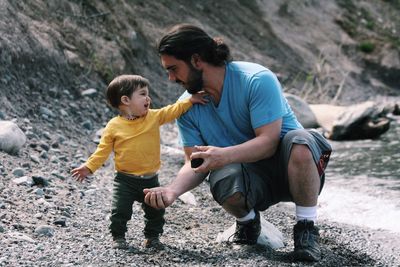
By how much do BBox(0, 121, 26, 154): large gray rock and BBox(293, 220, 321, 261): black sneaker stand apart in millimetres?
2942

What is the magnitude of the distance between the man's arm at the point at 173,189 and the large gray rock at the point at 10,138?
2245mm

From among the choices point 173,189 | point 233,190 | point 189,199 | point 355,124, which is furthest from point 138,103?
point 355,124

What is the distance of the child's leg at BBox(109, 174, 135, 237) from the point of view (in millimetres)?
4453

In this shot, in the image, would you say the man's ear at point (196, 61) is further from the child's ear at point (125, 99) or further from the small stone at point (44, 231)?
the small stone at point (44, 231)

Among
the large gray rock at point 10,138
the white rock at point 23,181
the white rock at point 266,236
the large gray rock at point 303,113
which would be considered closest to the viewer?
the white rock at point 266,236

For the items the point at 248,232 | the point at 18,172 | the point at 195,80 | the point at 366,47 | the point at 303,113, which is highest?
the point at 195,80

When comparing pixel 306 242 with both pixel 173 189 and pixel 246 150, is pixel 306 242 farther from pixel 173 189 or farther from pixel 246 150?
pixel 173 189

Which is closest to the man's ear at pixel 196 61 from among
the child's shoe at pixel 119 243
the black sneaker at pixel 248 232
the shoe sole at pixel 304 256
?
the black sneaker at pixel 248 232

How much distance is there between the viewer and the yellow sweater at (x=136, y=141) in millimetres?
4469

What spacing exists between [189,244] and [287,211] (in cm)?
205

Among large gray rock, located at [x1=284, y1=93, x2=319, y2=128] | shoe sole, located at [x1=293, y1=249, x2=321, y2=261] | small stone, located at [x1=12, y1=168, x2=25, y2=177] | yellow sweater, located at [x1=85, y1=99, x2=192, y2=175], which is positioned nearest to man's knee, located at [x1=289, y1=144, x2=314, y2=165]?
shoe sole, located at [x1=293, y1=249, x2=321, y2=261]

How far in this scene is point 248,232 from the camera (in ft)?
15.1

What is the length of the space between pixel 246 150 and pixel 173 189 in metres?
0.50

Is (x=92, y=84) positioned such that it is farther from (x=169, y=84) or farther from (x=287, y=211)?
(x=287, y=211)
